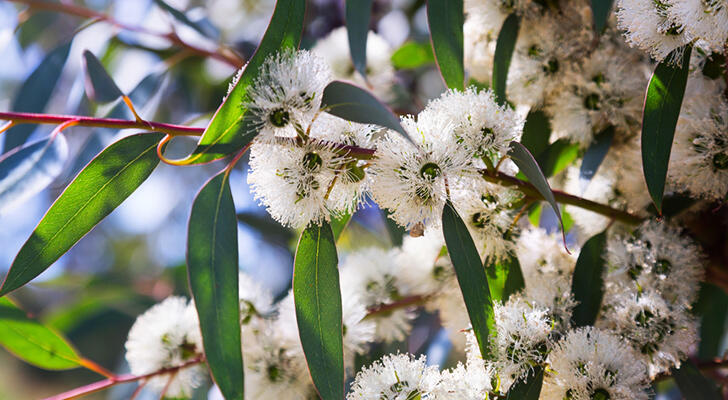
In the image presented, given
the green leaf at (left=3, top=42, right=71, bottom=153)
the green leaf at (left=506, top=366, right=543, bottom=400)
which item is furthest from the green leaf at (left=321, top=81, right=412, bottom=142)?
the green leaf at (left=3, top=42, right=71, bottom=153)

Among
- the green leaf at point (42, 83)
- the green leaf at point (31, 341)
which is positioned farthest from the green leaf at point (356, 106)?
the green leaf at point (42, 83)

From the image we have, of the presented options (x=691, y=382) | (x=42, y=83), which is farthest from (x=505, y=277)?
(x=42, y=83)

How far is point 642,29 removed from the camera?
793 mm

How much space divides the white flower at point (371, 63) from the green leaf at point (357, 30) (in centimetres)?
37

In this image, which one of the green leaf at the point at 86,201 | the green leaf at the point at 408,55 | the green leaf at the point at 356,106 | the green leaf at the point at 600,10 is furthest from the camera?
the green leaf at the point at 408,55

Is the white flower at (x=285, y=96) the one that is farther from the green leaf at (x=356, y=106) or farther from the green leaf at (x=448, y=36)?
the green leaf at (x=448, y=36)

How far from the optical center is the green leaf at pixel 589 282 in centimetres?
90

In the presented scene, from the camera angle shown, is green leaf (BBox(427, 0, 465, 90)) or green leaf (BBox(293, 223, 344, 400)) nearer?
green leaf (BBox(293, 223, 344, 400))

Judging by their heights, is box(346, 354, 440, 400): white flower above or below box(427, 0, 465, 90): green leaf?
below

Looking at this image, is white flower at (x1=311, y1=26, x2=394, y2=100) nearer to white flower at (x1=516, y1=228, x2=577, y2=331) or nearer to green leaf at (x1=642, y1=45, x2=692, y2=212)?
white flower at (x1=516, y1=228, x2=577, y2=331)

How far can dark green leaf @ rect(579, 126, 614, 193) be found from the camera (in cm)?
99

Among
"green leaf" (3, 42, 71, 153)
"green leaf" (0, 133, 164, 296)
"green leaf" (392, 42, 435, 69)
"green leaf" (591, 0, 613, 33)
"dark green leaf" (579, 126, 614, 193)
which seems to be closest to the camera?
"green leaf" (0, 133, 164, 296)

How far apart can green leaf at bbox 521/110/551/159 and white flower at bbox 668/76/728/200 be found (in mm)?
204

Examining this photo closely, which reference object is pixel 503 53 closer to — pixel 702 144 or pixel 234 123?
pixel 702 144
